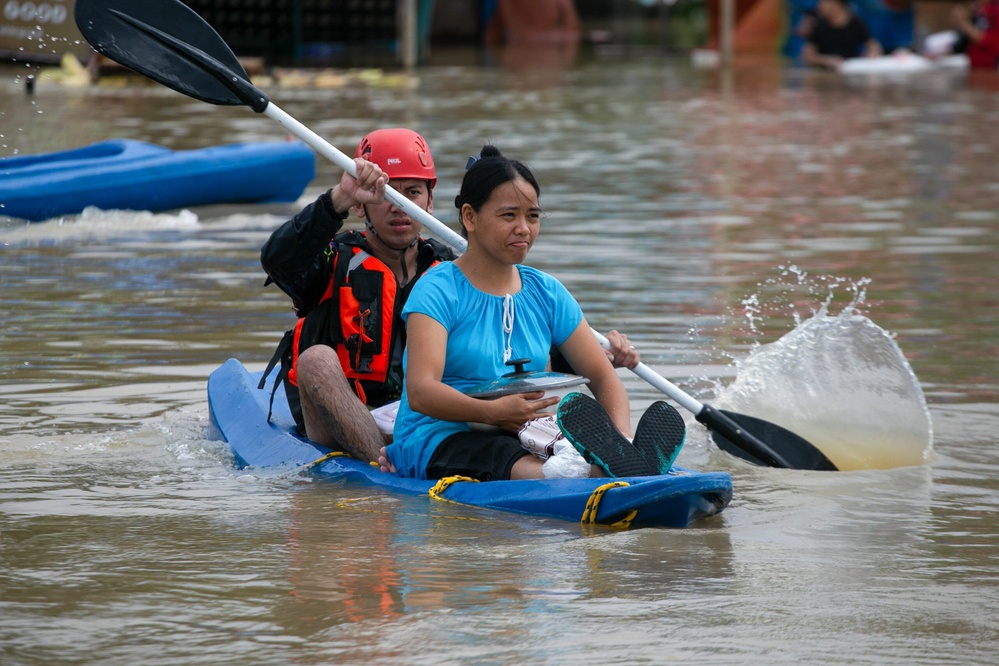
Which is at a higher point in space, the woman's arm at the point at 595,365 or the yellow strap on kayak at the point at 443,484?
the woman's arm at the point at 595,365

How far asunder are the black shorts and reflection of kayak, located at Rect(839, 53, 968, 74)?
66.6 ft

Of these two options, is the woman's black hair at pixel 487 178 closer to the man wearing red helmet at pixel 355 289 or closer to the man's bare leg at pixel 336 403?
the man wearing red helmet at pixel 355 289

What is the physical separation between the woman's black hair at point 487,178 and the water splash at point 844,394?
64.1 inches

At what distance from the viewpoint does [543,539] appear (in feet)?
13.1

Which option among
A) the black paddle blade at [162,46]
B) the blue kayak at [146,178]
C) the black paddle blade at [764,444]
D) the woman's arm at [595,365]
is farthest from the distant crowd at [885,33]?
the woman's arm at [595,365]

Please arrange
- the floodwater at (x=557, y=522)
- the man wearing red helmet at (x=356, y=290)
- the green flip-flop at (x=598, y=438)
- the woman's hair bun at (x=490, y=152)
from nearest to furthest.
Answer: the floodwater at (x=557, y=522) → the green flip-flop at (x=598, y=438) → the woman's hair bun at (x=490, y=152) → the man wearing red helmet at (x=356, y=290)

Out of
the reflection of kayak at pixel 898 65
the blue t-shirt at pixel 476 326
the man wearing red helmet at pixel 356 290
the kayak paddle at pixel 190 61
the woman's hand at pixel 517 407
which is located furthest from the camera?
the reflection of kayak at pixel 898 65

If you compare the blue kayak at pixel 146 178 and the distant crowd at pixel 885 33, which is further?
the distant crowd at pixel 885 33

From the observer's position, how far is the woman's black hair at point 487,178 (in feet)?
13.7

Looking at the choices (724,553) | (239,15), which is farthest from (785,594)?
(239,15)

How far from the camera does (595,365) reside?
4.41 metres

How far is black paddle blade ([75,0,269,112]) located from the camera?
16.2 ft

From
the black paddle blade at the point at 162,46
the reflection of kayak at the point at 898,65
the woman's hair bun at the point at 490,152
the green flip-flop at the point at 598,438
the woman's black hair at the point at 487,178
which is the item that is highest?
the black paddle blade at the point at 162,46

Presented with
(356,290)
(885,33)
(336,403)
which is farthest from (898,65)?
(336,403)
